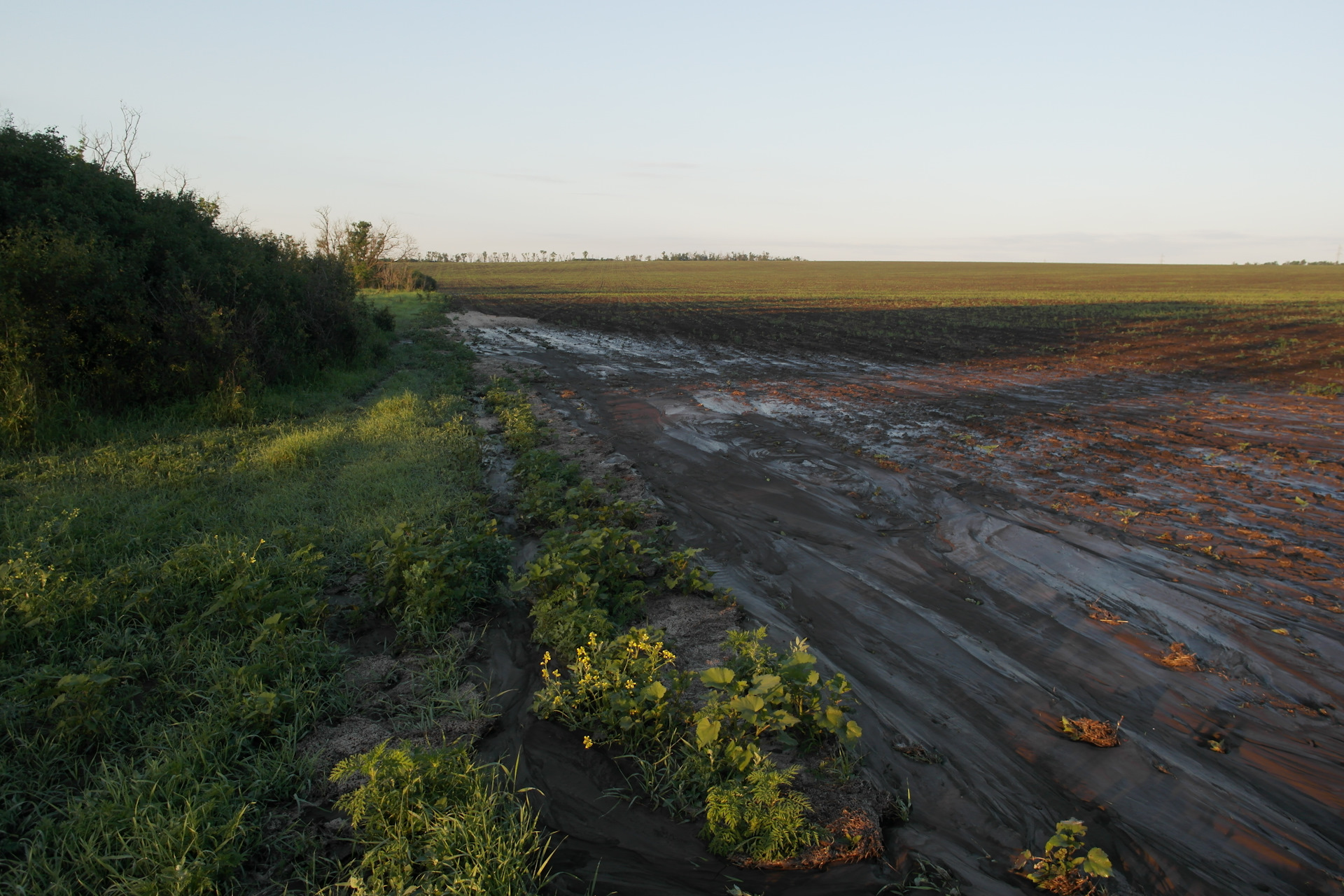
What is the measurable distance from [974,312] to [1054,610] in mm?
33263

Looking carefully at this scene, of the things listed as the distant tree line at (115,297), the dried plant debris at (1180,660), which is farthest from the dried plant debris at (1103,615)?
the distant tree line at (115,297)

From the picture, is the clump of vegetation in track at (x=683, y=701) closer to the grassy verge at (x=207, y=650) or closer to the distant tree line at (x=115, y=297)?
the grassy verge at (x=207, y=650)

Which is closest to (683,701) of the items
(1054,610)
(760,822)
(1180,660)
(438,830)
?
(760,822)

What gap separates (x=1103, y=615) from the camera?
5.08 m

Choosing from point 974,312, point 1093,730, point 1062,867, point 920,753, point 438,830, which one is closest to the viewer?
point 1062,867

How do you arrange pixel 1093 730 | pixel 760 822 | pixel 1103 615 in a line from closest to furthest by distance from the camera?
pixel 760 822
pixel 1093 730
pixel 1103 615

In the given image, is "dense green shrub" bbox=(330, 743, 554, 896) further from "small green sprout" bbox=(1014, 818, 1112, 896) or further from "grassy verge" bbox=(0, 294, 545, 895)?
"small green sprout" bbox=(1014, 818, 1112, 896)

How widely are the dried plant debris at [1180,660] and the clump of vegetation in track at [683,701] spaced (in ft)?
7.40

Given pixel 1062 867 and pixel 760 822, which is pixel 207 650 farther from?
pixel 1062 867

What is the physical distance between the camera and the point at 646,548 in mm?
5711

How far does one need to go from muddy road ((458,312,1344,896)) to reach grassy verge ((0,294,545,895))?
1.17 meters

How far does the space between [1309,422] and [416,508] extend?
1416cm

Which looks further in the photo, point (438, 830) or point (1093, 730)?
point (1093, 730)

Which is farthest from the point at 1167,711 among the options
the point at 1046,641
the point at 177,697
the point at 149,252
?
the point at 149,252
